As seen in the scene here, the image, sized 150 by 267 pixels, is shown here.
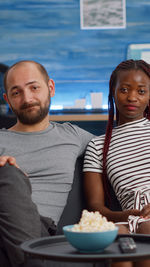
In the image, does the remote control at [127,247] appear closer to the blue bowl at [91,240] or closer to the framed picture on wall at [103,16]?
Result: the blue bowl at [91,240]

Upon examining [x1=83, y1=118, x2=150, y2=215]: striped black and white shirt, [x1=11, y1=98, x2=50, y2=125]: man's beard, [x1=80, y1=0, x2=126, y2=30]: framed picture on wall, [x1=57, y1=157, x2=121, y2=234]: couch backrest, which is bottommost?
[x1=57, y1=157, x2=121, y2=234]: couch backrest

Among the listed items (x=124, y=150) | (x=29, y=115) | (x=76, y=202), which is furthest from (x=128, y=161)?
(x=29, y=115)

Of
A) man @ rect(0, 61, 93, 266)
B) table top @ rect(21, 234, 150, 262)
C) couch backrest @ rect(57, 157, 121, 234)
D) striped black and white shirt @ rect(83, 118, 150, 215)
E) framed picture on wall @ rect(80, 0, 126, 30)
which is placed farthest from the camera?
framed picture on wall @ rect(80, 0, 126, 30)

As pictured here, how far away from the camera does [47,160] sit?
5.60ft

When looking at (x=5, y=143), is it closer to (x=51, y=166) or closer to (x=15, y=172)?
(x=51, y=166)

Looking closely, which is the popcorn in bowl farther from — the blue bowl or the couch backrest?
the couch backrest

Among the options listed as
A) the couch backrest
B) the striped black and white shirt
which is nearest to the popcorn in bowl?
the striped black and white shirt

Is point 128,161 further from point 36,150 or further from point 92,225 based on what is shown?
point 92,225

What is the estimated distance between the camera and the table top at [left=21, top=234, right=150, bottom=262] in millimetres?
879

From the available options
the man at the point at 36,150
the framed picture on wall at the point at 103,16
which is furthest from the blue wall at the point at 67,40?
the man at the point at 36,150

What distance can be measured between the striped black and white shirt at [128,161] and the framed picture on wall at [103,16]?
2.59m

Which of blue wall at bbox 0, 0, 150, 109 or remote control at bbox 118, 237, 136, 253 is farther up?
blue wall at bbox 0, 0, 150, 109

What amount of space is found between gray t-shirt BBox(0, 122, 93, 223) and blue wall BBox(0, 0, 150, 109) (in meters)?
2.44

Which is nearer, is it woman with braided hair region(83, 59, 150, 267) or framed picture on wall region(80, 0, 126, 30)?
woman with braided hair region(83, 59, 150, 267)
